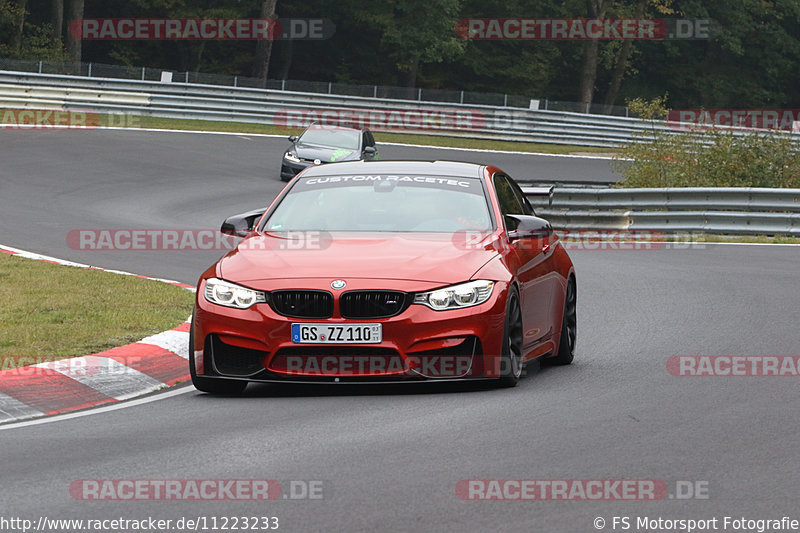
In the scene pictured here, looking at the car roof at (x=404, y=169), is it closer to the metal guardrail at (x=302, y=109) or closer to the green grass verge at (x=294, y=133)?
the green grass verge at (x=294, y=133)

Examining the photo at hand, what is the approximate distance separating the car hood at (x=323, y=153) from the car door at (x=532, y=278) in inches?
891

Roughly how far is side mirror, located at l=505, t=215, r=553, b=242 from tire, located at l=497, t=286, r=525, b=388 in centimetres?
63

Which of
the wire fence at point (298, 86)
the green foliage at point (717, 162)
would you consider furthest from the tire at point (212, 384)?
the wire fence at point (298, 86)

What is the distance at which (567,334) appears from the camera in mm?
9969

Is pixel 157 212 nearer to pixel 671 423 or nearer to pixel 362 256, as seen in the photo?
pixel 362 256

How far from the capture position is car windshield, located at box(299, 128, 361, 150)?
111 ft

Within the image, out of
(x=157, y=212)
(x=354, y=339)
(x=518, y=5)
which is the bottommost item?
(x=157, y=212)

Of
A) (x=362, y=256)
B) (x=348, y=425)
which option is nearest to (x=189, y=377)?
(x=362, y=256)

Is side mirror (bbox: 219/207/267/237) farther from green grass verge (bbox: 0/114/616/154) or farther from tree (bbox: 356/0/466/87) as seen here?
tree (bbox: 356/0/466/87)

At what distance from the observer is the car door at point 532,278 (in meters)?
8.99

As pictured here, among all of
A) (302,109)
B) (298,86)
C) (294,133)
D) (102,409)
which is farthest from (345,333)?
(298,86)

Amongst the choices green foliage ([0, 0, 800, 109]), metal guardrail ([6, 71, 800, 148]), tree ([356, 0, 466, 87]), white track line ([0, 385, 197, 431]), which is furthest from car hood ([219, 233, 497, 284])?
tree ([356, 0, 466, 87])

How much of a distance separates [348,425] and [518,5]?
2562 inches

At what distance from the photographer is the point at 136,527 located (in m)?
5.21
